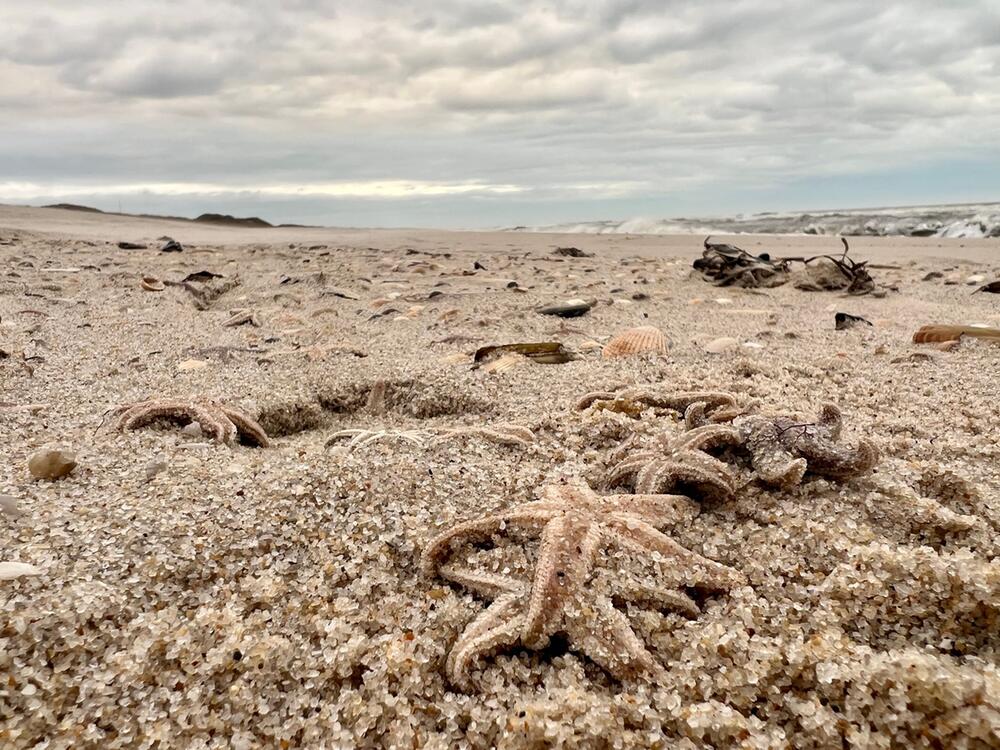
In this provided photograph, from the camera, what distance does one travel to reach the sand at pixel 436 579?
162 centimetres

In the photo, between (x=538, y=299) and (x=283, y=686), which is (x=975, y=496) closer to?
(x=283, y=686)

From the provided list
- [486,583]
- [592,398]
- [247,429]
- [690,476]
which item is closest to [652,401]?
[592,398]

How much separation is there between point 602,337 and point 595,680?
13.0 feet

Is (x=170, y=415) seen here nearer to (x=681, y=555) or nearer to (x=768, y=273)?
(x=681, y=555)

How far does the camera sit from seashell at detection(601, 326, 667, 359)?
15.4ft

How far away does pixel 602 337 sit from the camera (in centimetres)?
559

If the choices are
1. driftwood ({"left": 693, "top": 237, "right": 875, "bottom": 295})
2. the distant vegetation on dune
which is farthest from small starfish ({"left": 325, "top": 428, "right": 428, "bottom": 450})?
the distant vegetation on dune

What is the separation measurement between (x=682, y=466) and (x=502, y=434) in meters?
0.83

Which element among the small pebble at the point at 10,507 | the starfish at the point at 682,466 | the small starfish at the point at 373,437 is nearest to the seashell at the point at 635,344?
the small starfish at the point at 373,437

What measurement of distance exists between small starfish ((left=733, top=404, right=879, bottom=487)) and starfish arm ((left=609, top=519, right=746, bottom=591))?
46 cm

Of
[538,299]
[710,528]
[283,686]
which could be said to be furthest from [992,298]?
[283,686]

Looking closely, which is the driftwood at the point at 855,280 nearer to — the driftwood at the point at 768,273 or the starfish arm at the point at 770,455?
the driftwood at the point at 768,273

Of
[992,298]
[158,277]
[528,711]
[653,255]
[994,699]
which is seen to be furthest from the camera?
[653,255]

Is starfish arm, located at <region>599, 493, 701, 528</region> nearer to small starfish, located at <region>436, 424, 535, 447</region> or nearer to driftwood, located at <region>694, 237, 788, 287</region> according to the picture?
small starfish, located at <region>436, 424, 535, 447</region>
